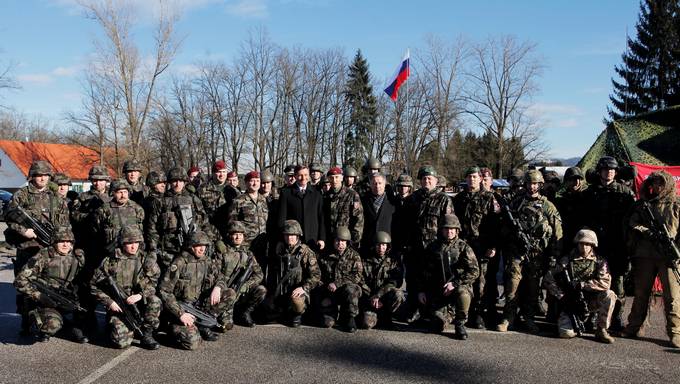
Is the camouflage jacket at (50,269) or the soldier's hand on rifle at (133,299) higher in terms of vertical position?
the camouflage jacket at (50,269)

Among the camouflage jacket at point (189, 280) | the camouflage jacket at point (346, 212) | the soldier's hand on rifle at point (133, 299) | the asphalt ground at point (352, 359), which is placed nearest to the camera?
the asphalt ground at point (352, 359)

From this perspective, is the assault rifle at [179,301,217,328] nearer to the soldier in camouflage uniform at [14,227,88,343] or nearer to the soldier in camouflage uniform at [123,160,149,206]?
the soldier in camouflage uniform at [14,227,88,343]

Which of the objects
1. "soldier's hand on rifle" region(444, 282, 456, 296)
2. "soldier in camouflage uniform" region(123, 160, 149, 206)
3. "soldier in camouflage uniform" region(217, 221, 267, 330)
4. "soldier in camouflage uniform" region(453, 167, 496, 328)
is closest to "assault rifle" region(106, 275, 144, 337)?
"soldier in camouflage uniform" region(217, 221, 267, 330)

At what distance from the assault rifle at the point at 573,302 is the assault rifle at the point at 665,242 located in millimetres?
990

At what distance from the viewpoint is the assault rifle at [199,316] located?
19.5ft

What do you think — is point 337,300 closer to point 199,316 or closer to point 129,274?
point 199,316

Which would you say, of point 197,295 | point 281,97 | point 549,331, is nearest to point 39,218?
point 197,295

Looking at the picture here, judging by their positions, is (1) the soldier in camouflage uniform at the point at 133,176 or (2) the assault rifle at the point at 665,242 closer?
(2) the assault rifle at the point at 665,242

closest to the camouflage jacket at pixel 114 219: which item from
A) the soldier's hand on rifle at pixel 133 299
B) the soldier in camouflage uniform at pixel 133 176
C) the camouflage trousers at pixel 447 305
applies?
the soldier in camouflage uniform at pixel 133 176

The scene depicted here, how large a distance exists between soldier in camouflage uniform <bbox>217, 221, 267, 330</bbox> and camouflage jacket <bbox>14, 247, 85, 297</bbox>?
1712 mm

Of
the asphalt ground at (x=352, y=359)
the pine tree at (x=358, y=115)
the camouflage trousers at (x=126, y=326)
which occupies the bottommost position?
the asphalt ground at (x=352, y=359)

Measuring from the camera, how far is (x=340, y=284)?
6688 millimetres

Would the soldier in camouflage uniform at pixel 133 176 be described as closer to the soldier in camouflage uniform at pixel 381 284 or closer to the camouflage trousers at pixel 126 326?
the camouflage trousers at pixel 126 326

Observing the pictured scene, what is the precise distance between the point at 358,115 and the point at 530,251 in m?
36.0
